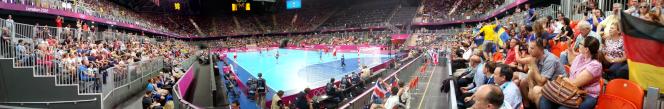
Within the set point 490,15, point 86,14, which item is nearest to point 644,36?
point 86,14

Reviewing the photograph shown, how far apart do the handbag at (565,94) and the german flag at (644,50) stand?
0.65m

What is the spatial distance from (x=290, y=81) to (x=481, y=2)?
26.9 metres

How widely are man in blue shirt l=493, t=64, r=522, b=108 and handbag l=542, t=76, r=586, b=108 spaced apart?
0.29m

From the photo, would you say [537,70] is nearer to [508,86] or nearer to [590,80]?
[508,86]

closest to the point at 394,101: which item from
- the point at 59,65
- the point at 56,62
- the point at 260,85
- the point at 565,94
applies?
the point at 565,94

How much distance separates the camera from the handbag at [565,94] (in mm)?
3902

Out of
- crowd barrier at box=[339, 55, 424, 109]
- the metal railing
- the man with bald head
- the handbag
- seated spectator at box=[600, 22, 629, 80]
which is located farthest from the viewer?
the metal railing

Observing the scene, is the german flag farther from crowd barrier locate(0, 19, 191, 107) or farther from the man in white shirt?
crowd barrier locate(0, 19, 191, 107)

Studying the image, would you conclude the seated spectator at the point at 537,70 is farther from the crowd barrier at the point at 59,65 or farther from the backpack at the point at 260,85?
the backpack at the point at 260,85

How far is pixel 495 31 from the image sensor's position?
10.8 m

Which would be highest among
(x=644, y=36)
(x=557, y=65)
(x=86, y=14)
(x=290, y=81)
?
(x=86, y=14)

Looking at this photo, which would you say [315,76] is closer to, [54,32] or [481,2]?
[54,32]

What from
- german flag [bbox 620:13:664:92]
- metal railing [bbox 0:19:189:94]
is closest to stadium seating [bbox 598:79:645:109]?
german flag [bbox 620:13:664:92]

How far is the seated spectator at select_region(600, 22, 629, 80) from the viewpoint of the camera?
4547 mm
